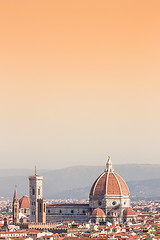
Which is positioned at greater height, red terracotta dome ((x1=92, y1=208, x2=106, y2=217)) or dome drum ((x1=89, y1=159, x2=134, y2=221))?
dome drum ((x1=89, y1=159, x2=134, y2=221))

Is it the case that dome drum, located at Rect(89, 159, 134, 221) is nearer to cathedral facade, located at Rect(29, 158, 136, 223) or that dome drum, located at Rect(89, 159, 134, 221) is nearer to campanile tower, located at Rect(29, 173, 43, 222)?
cathedral facade, located at Rect(29, 158, 136, 223)

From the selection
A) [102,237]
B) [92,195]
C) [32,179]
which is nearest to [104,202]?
[92,195]

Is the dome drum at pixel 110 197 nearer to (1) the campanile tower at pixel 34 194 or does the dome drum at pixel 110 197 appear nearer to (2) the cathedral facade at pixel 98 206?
(2) the cathedral facade at pixel 98 206

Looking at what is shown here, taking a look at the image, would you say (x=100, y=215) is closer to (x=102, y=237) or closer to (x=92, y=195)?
(x=92, y=195)

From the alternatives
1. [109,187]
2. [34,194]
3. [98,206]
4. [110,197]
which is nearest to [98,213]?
[98,206]

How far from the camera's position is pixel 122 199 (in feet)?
252

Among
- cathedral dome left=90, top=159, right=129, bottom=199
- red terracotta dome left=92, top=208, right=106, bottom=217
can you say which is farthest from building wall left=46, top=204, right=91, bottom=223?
red terracotta dome left=92, top=208, right=106, bottom=217

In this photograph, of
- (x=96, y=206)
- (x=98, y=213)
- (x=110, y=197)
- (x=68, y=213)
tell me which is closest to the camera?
(x=98, y=213)

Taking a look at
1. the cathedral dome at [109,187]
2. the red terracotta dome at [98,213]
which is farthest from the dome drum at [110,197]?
the red terracotta dome at [98,213]

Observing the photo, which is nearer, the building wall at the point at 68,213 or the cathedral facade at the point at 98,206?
the cathedral facade at the point at 98,206

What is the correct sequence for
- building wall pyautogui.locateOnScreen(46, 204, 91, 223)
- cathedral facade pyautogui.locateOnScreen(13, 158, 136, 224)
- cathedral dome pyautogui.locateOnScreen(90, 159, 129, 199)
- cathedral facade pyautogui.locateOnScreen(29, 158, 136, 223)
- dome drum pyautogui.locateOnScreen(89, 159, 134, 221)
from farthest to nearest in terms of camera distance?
building wall pyautogui.locateOnScreen(46, 204, 91, 223)
cathedral dome pyautogui.locateOnScreen(90, 159, 129, 199)
dome drum pyautogui.locateOnScreen(89, 159, 134, 221)
cathedral facade pyautogui.locateOnScreen(29, 158, 136, 223)
cathedral facade pyautogui.locateOnScreen(13, 158, 136, 224)

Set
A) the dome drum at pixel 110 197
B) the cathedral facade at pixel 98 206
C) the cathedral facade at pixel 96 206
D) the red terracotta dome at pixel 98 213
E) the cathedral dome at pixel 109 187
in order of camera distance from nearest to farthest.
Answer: the red terracotta dome at pixel 98 213 → the cathedral facade at pixel 96 206 → the cathedral facade at pixel 98 206 → the dome drum at pixel 110 197 → the cathedral dome at pixel 109 187

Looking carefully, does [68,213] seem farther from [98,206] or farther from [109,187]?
[109,187]

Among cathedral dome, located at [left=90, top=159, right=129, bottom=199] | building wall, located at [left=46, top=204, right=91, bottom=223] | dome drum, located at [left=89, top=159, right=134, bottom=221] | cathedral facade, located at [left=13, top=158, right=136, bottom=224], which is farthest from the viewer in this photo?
building wall, located at [left=46, top=204, right=91, bottom=223]
